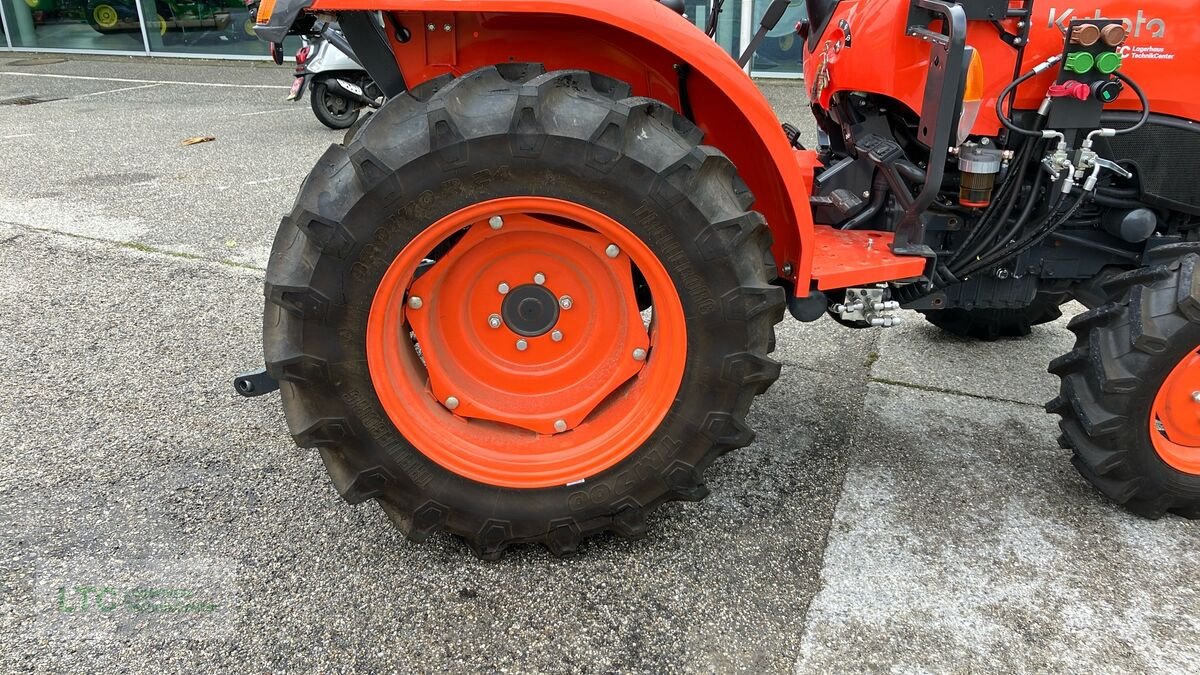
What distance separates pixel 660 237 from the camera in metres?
1.83

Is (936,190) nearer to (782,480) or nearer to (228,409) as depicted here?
(782,480)

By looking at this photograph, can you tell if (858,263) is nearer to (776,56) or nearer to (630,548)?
(630,548)

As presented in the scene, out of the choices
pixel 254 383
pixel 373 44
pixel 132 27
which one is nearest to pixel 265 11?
pixel 373 44

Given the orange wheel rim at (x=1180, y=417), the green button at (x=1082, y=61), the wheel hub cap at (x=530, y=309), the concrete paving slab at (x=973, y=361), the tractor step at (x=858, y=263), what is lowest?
the concrete paving slab at (x=973, y=361)

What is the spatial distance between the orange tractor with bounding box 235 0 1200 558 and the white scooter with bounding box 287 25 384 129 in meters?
6.05

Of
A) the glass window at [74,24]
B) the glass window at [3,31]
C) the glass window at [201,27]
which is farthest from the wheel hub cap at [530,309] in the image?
the glass window at [3,31]

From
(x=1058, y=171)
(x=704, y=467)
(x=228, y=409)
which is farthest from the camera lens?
(x=228, y=409)

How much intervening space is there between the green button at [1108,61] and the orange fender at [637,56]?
78cm

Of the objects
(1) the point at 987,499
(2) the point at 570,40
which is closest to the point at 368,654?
(2) the point at 570,40

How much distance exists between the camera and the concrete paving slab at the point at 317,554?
1841mm

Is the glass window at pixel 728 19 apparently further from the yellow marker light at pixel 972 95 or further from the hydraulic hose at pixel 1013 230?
the yellow marker light at pixel 972 95

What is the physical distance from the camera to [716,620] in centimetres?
192

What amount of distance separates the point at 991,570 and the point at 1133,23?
1.45m

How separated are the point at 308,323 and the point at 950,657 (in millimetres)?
1577
